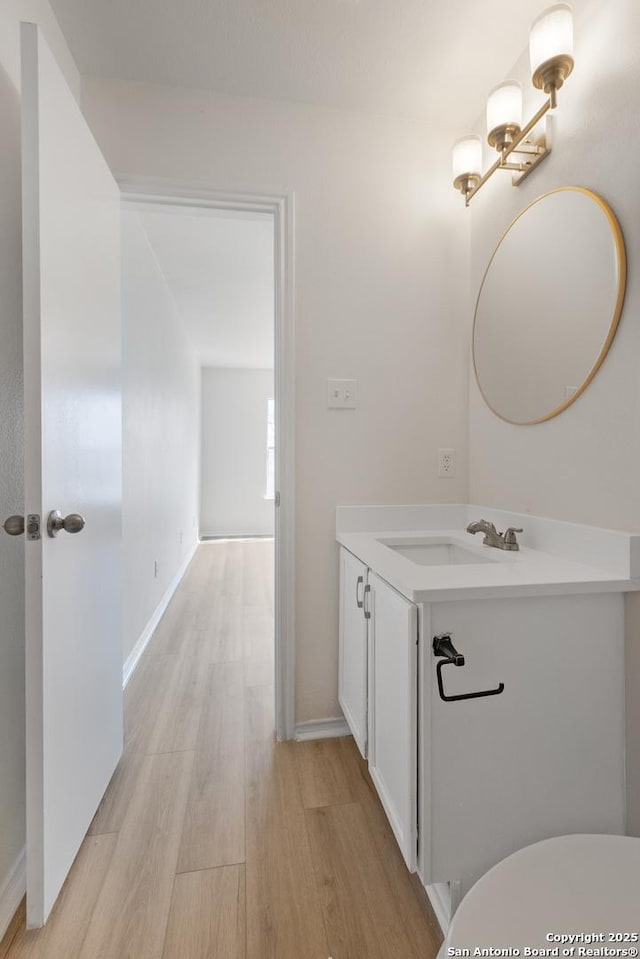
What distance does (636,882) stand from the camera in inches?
27.6

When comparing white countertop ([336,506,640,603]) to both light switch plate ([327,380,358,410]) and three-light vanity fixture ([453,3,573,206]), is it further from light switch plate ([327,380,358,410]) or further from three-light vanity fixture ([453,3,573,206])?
three-light vanity fixture ([453,3,573,206])

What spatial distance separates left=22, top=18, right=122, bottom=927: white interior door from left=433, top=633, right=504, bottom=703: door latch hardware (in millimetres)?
899

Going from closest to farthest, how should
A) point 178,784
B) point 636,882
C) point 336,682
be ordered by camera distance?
point 636,882, point 178,784, point 336,682

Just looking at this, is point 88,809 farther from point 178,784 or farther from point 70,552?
point 70,552

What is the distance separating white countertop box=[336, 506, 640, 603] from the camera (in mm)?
989

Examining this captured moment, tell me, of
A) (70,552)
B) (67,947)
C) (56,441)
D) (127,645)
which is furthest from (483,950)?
(127,645)

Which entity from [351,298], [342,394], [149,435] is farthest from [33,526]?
[149,435]

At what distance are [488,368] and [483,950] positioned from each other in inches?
61.8

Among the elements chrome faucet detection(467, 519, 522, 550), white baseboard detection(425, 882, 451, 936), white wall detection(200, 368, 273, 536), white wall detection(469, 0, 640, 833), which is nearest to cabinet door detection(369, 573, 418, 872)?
white baseboard detection(425, 882, 451, 936)

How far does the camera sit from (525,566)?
118 cm

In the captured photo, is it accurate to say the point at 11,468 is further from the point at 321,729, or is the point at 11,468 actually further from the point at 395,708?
the point at 321,729

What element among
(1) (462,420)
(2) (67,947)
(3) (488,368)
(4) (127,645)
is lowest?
(2) (67,947)

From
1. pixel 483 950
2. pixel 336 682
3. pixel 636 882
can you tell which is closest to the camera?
pixel 483 950

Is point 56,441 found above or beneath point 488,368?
beneath
